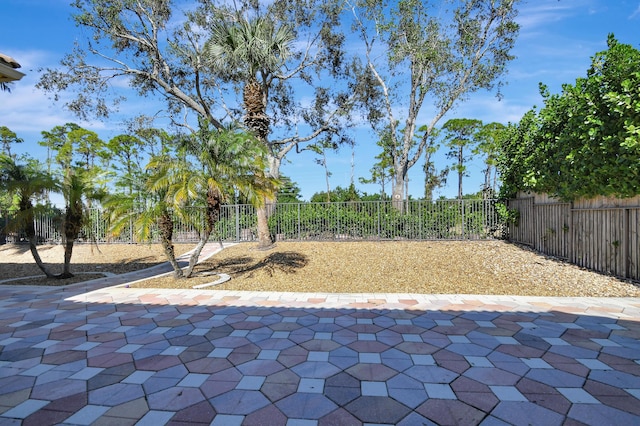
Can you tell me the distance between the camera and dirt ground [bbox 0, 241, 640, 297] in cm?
652

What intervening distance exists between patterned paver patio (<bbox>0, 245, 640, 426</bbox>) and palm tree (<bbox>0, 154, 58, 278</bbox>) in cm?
367

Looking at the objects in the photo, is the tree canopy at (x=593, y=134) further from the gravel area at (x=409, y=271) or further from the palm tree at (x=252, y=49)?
the palm tree at (x=252, y=49)

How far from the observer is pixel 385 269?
26.8 feet

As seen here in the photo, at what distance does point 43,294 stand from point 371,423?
7343 millimetres

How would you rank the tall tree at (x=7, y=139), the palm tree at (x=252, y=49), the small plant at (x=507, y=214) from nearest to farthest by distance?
the palm tree at (x=252, y=49)
the small plant at (x=507, y=214)
the tall tree at (x=7, y=139)

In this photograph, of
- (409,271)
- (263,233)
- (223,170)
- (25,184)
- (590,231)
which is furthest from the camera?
(263,233)

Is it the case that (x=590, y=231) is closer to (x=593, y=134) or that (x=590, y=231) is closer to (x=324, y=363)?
(x=593, y=134)

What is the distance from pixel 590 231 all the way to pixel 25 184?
13.2 metres

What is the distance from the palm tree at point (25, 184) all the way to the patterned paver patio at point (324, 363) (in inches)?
145

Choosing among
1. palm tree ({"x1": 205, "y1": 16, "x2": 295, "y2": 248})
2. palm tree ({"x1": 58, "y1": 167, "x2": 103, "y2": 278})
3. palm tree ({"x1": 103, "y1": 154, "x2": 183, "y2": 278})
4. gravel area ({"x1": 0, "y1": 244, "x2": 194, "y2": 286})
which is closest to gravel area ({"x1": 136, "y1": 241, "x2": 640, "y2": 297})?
palm tree ({"x1": 103, "y1": 154, "x2": 183, "y2": 278})

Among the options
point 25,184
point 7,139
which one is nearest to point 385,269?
point 25,184

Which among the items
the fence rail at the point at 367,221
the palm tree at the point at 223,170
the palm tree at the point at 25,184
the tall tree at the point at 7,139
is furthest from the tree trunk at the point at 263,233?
the tall tree at the point at 7,139

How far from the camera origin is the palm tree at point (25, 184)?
751 cm

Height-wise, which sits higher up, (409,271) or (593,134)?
(593,134)
